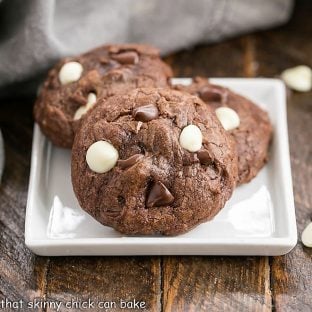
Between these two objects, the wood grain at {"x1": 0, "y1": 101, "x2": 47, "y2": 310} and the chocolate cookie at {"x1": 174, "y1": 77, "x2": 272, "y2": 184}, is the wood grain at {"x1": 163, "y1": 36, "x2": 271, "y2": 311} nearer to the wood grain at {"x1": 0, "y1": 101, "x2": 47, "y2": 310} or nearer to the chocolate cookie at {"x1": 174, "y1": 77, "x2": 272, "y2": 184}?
the chocolate cookie at {"x1": 174, "y1": 77, "x2": 272, "y2": 184}

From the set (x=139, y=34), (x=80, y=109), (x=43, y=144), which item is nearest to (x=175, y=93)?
(x=80, y=109)

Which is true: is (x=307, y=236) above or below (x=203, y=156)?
below

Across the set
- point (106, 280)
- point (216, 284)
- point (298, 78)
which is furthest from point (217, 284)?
point (298, 78)

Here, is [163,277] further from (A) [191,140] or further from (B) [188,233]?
(A) [191,140]

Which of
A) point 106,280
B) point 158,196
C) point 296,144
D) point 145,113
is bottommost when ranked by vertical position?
point 296,144

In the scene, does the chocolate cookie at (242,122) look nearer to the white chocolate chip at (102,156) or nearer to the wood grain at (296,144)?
the wood grain at (296,144)

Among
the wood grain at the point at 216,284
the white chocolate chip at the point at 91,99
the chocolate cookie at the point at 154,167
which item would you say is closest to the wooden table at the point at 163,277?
the wood grain at the point at 216,284

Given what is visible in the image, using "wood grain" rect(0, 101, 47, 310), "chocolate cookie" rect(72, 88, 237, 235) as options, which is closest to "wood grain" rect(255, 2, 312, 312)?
"chocolate cookie" rect(72, 88, 237, 235)

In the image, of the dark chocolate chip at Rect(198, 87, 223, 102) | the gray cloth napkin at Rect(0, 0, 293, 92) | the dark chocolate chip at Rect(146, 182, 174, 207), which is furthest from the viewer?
the gray cloth napkin at Rect(0, 0, 293, 92)
